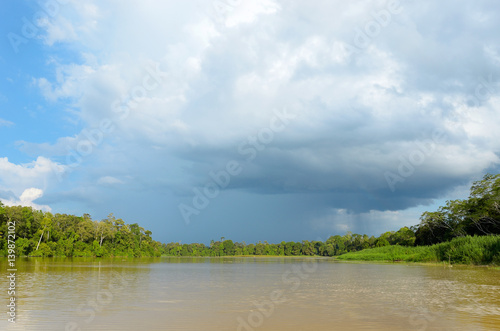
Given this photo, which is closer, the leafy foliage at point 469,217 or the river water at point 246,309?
the river water at point 246,309

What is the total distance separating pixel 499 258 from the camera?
34.6 meters

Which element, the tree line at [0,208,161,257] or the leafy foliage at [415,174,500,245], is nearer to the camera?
the leafy foliage at [415,174,500,245]

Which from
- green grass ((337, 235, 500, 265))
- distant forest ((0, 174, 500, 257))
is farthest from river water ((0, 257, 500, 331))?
distant forest ((0, 174, 500, 257))

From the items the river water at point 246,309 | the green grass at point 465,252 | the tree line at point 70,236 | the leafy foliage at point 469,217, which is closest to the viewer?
the river water at point 246,309

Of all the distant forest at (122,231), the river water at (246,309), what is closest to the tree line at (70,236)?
the distant forest at (122,231)

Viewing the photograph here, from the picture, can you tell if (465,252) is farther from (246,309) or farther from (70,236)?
(70,236)

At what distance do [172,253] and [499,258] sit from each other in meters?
147

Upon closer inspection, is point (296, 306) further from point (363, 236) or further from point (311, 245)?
point (311, 245)

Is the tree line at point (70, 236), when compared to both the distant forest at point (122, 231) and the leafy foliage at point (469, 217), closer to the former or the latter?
the distant forest at point (122, 231)

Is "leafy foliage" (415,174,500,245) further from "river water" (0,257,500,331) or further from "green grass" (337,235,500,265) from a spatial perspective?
"river water" (0,257,500,331)

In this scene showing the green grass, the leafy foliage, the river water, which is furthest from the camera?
the leafy foliage

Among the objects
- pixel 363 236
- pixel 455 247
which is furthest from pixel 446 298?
pixel 363 236

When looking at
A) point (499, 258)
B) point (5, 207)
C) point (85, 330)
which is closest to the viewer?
point (85, 330)

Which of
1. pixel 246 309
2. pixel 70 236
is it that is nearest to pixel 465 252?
A: pixel 246 309
